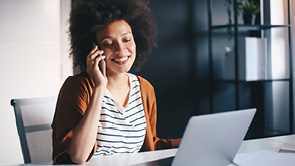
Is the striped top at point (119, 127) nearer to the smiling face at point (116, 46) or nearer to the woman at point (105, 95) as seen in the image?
the woman at point (105, 95)

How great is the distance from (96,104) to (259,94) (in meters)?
2.50

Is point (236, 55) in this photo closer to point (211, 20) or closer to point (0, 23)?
point (211, 20)

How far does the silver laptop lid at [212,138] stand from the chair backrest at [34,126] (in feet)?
2.65

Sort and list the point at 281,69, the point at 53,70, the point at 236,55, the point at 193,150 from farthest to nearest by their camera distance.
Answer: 1. the point at 281,69
2. the point at 236,55
3. the point at 53,70
4. the point at 193,150

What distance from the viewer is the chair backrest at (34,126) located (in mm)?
1451

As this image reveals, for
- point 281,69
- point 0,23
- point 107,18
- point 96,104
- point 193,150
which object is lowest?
point 193,150

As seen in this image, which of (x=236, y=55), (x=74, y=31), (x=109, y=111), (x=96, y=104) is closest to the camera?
(x=96, y=104)

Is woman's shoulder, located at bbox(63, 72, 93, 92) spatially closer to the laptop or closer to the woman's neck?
the woman's neck

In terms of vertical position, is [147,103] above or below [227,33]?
below

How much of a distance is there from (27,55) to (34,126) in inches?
51.6

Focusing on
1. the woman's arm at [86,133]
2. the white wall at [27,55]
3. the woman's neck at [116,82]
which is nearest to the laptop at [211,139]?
the woman's arm at [86,133]

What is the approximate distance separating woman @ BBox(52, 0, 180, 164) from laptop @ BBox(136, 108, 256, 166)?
0.36 m

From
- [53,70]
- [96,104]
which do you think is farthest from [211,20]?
[96,104]

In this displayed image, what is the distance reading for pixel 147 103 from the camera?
1.73 metres
